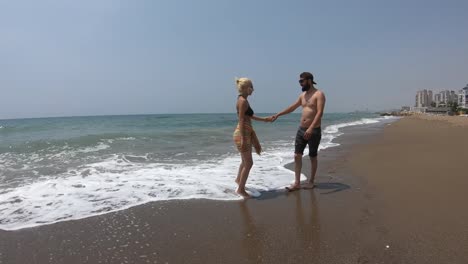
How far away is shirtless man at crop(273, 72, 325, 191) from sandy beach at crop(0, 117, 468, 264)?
14.4 inches

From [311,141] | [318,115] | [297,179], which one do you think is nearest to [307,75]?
[318,115]

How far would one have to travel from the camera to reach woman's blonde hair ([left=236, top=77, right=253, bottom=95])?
408 centimetres

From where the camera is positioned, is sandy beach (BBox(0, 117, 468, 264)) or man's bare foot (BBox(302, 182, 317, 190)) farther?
man's bare foot (BBox(302, 182, 317, 190))

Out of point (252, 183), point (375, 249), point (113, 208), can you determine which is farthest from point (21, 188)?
point (375, 249)

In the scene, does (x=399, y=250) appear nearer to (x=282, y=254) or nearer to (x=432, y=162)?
(x=282, y=254)

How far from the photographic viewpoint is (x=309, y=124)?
4.49 m

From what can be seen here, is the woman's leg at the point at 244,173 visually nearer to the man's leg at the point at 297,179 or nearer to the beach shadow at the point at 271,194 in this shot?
the beach shadow at the point at 271,194

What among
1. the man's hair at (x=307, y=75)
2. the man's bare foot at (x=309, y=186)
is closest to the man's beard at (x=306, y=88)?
the man's hair at (x=307, y=75)

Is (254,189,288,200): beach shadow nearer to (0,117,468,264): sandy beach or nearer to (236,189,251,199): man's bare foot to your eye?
(0,117,468,264): sandy beach

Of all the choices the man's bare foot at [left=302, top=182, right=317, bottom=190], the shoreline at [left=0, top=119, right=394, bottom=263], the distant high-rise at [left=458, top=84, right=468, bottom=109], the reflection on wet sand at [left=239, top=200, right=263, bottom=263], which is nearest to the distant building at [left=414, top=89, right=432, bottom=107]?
the distant high-rise at [left=458, top=84, right=468, bottom=109]

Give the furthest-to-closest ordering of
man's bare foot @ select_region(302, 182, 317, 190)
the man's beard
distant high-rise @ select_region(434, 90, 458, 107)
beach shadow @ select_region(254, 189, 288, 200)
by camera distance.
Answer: distant high-rise @ select_region(434, 90, 458, 107) → the man's beard → man's bare foot @ select_region(302, 182, 317, 190) → beach shadow @ select_region(254, 189, 288, 200)

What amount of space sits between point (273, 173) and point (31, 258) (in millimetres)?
3968

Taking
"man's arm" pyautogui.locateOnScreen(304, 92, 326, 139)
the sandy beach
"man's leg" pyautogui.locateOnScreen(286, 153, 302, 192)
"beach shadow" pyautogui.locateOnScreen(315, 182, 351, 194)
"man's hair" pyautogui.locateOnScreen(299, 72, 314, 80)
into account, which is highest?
"man's hair" pyautogui.locateOnScreen(299, 72, 314, 80)

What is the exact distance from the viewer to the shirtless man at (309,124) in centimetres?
433
